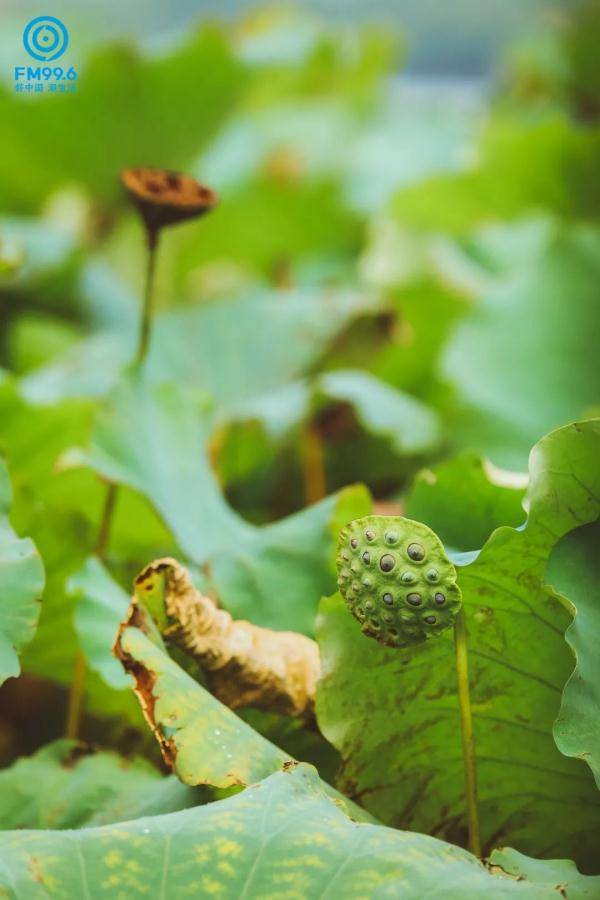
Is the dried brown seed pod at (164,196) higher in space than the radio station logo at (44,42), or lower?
lower

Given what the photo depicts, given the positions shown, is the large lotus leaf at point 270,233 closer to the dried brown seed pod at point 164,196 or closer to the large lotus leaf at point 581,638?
the dried brown seed pod at point 164,196

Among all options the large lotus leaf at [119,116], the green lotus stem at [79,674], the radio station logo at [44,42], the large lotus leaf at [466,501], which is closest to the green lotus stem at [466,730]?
the large lotus leaf at [466,501]

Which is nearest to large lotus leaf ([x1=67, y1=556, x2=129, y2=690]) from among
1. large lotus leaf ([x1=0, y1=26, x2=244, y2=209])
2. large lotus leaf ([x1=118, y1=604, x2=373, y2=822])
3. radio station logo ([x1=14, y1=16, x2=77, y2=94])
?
large lotus leaf ([x1=118, y1=604, x2=373, y2=822])

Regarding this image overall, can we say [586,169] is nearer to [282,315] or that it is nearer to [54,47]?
[282,315]


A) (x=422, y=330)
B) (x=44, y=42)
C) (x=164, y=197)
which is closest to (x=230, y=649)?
(x=164, y=197)

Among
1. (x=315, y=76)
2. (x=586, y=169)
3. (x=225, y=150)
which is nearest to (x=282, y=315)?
(x=586, y=169)

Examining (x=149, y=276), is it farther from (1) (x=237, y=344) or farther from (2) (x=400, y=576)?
(1) (x=237, y=344)
